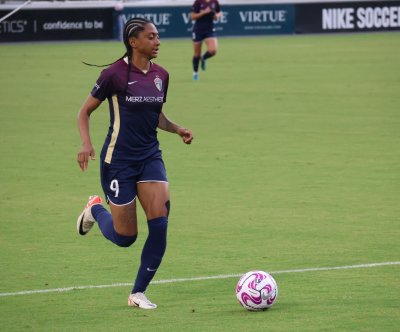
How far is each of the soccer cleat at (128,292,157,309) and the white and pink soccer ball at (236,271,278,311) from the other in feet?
2.27

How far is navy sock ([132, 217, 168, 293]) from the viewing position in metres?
9.13

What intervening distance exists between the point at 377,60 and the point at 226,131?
47.1 ft

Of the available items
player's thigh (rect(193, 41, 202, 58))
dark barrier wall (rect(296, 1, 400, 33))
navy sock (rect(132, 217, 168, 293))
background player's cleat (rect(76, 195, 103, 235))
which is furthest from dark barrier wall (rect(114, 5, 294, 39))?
navy sock (rect(132, 217, 168, 293))

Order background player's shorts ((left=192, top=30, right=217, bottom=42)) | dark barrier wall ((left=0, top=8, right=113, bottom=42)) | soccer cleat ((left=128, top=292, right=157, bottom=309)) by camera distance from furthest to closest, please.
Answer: dark barrier wall ((left=0, top=8, right=113, bottom=42)) → background player's shorts ((left=192, top=30, right=217, bottom=42)) → soccer cleat ((left=128, top=292, right=157, bottom=309))

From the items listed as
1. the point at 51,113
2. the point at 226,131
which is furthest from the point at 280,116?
the point at 51,113

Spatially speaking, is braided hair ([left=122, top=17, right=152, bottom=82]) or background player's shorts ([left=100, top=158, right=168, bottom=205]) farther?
braided hair ([left=122, top=17, right=152, bottom=82])

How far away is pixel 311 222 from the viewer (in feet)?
42.5

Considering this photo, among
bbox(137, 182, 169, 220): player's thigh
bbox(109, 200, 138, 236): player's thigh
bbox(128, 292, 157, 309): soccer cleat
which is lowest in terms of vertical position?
bbox(128, 292, 157, 309): soccer cleat

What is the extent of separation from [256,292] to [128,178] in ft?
4.42

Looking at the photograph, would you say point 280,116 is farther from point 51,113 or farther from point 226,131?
point 51,113

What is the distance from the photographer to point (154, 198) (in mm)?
9156

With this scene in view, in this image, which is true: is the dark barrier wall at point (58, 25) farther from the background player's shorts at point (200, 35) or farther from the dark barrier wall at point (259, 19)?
the background player's shorts at point (200, 35)

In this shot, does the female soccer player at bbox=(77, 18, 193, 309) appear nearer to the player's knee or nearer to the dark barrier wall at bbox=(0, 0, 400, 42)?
the player's knee

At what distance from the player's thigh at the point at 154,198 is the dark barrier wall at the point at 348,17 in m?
37.5
